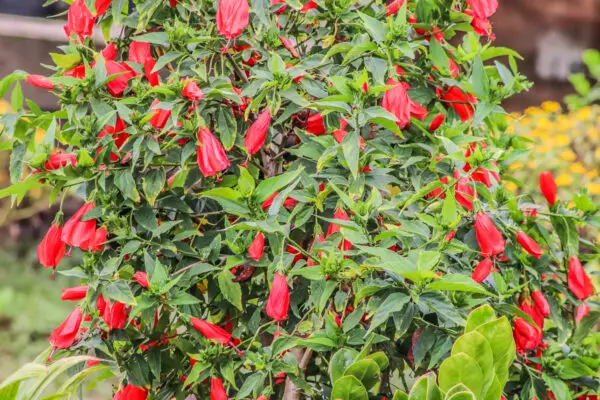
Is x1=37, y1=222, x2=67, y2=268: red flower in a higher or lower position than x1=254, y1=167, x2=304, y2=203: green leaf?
lower

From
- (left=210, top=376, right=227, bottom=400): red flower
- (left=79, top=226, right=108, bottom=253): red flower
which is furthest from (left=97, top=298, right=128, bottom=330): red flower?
(left=210, top=376, right=227, bottom=400): red flower

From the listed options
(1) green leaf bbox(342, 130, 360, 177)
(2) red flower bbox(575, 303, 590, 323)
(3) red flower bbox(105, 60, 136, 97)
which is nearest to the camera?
(1) green leaf bbox(342, 130, 360, 177)

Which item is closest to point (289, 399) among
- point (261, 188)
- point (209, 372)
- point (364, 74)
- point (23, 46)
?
point (209, 372)

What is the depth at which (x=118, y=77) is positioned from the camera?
143cm

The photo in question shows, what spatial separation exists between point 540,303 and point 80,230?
3.00 feet

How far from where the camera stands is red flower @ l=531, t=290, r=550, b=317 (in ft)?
4.84

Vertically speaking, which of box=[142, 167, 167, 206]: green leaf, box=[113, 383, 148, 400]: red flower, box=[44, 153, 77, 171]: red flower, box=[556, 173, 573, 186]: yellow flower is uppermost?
box=[44, 153, 77, 171]: red flower

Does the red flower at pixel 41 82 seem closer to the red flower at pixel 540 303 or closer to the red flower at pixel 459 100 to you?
the red flower at pixel 459 100

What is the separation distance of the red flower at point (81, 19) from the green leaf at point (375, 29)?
21.3 inches

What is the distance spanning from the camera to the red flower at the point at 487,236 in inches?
50.6

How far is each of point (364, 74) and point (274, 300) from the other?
0.41 m

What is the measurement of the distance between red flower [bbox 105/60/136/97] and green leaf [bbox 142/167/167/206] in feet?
0.62

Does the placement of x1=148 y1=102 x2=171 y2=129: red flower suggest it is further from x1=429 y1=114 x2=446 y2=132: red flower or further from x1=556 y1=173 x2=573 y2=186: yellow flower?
x1=556 y1=173 x2=573 y2=186: yellow flower

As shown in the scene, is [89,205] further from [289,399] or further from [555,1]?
[555,1]
